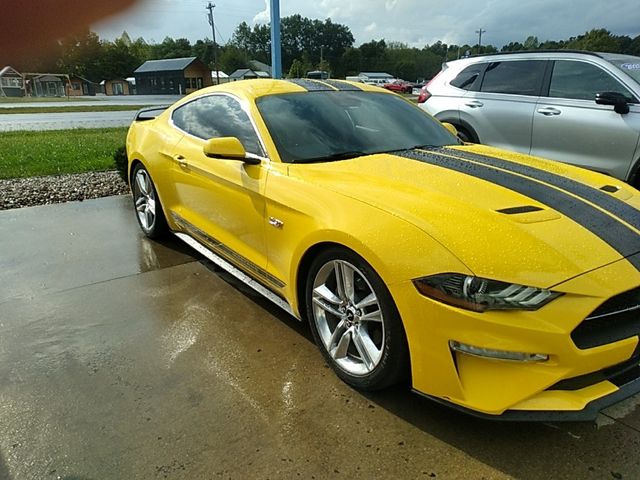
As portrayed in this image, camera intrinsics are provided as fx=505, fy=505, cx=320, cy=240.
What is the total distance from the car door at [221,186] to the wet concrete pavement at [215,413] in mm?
468

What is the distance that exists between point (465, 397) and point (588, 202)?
1.22 metres

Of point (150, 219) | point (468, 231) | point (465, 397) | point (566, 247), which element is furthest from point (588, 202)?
point (150, 219)

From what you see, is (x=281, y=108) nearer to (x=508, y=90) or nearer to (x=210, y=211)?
A: (x=210, y=211)

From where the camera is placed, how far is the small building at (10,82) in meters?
0.90

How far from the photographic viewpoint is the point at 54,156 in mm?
9234

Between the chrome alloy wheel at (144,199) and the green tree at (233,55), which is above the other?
the green tree at (233,55)

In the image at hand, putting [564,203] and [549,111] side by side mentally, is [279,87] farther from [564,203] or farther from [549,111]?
[549,111]

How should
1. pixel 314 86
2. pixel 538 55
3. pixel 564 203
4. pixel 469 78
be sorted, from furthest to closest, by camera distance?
pixel 469 78 < pixel 538 55 < pixel 314 86 < pixel 564 203

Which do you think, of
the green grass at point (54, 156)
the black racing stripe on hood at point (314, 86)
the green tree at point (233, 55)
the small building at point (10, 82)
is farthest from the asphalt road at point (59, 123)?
the small building at point (10, 82)

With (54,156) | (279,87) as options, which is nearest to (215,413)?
(279,87)

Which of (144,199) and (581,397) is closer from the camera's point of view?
(581,397)

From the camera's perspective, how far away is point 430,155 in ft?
10.6

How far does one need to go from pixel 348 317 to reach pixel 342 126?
57.1 inches

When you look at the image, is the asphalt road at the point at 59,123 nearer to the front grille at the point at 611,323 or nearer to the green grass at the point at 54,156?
the green grass at the point at 54,156
